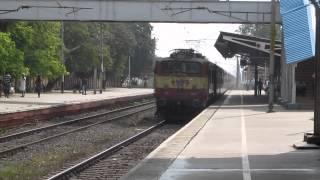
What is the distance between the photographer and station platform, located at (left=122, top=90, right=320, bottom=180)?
11.9 m

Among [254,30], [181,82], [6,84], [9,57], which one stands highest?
[254,30]

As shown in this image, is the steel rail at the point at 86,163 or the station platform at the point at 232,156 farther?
the steel rail at the point at 86,163

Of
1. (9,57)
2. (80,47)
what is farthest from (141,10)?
(80,47)

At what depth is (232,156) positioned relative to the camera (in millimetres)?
14633

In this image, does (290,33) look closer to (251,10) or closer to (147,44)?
(251,10)

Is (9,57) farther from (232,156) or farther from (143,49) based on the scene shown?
(143,49)

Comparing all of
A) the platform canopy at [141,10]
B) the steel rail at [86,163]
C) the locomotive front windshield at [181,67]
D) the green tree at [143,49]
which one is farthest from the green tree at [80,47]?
the steel rail at [86,163]

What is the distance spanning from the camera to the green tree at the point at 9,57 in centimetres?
3988

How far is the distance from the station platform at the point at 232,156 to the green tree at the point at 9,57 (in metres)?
20.0

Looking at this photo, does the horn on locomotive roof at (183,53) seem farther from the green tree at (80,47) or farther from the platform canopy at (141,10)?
the green tree at (80,47)

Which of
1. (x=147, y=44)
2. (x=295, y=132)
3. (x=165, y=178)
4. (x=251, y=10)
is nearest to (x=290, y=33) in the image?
(x=251, y=10)

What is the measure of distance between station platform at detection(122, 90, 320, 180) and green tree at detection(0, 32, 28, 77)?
65.6 ft

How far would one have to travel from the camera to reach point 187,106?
3247 centimetres

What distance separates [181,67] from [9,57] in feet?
50.6
